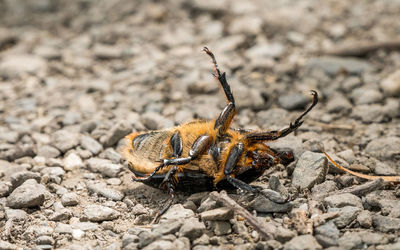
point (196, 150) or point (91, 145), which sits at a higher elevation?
point (196, 150)

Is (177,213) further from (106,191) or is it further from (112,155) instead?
(112,155)

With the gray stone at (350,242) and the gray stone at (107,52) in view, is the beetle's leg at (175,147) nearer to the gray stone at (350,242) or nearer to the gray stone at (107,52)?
the gray stone at (350,242)

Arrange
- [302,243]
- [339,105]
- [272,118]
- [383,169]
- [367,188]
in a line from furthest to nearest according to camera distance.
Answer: [339,105] < [272,118] < [383,169] < [367,188] < [302,243]

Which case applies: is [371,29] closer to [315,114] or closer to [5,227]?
[315,114]

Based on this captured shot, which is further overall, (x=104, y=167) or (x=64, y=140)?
(x=64, y=140)

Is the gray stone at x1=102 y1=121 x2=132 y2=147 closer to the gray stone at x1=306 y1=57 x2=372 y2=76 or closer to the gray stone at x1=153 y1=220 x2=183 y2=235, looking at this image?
the gray stone at x1=153 y1=220 x2=183 y2=235

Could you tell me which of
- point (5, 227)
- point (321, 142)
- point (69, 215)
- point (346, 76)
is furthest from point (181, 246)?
point (346, 76)

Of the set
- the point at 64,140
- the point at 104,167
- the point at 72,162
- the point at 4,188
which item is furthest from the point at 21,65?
the point at 4,188
